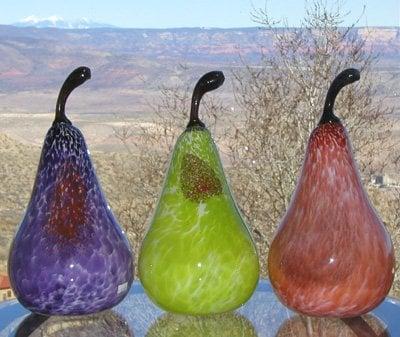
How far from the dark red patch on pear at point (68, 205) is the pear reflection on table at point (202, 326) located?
19cm

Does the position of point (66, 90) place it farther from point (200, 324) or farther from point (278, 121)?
point (278, 121)

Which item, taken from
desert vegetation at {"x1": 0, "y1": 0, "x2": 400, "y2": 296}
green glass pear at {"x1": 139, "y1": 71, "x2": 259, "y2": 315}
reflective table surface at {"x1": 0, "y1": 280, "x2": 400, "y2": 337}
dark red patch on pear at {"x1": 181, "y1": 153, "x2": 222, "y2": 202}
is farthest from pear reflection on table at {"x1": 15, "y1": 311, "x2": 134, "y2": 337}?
desert vegetation at {"x1": 0, "y1": 0, "x2": 400, "y2": 296}

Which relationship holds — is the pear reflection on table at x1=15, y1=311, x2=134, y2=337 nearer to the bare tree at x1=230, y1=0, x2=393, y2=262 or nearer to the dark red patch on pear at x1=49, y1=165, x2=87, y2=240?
the dark red patch on pear at x1=49, y1=165, x2=87, y2=240

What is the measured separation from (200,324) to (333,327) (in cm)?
16

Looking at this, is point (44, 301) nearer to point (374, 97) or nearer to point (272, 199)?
point (272, 199)

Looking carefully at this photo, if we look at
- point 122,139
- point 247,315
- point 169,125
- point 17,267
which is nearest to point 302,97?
point 169,125

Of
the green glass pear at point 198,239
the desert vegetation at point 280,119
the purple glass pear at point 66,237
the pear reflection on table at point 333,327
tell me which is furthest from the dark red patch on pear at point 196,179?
the desert vegetation at point 280,119

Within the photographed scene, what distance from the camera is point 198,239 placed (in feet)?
2.96

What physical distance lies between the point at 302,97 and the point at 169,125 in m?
0.56

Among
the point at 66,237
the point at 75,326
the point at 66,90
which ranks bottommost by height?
the point at 75,326

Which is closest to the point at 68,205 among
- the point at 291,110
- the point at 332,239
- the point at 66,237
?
the point at 66,237

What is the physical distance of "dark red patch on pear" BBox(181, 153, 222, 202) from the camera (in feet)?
2.99

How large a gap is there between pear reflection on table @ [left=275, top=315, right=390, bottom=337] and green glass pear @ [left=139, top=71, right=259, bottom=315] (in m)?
0.10

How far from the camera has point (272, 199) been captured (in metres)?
3.09
